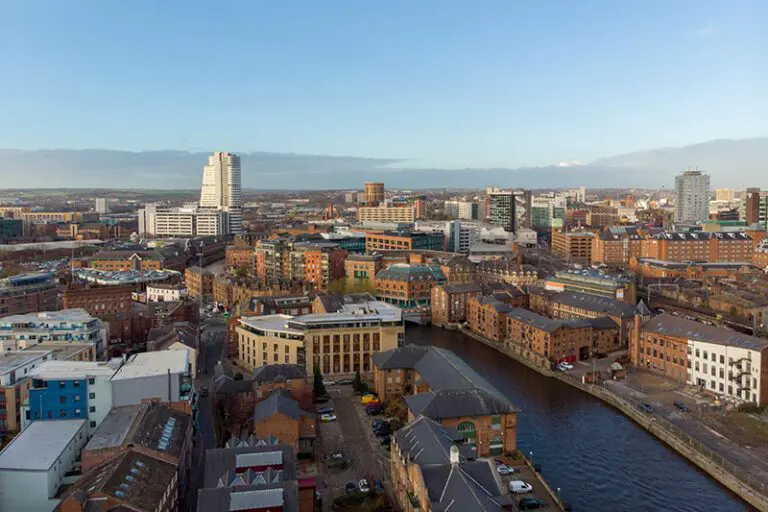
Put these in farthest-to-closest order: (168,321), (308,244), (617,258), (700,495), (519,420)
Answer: (617,258) < (308,244) < (168,321) < (519,420) < (700,495)

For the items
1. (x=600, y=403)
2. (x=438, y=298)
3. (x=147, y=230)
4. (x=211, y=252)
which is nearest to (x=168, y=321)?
(x=438, y=298)

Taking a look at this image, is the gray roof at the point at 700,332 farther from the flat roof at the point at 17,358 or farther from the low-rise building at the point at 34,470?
the flat roof at the point at 17,358

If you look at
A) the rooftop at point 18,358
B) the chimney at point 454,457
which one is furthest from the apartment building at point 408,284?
the chimney at point 454,457

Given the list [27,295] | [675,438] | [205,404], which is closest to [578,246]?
[675,438]

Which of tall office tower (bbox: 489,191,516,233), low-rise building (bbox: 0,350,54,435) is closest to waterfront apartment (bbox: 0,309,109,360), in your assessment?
low-rise building (bbox: 0,350,54,435)

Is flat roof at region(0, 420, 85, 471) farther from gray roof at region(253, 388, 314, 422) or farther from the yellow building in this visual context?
the yellow building

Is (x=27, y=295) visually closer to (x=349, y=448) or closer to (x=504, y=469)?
(x=349, y=448)

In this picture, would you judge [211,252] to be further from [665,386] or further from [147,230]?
[665,386]
